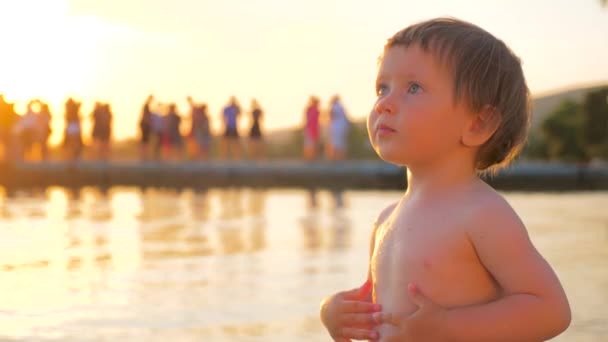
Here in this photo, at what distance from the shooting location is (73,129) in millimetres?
28078

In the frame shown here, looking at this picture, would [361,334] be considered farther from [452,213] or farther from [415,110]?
[415,110]

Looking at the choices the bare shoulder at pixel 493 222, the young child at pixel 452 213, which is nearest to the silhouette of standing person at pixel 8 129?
the young child at pixel 452 213

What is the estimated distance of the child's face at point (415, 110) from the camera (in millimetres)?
3008

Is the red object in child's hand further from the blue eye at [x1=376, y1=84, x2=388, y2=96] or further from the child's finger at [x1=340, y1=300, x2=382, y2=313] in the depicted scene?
the blue eye at [x1=376, y1=84, x2=388, y2=96]

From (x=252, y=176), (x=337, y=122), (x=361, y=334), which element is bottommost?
(x=252, y=176)

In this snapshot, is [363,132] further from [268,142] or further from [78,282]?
[78,282]

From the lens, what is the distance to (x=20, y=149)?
92.9ft

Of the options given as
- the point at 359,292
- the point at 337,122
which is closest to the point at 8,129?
the point at 337,122

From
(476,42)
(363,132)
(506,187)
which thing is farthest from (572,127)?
(476,42)

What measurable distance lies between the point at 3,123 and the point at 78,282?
21867mm

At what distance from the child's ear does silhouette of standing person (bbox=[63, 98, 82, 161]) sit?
2506 centimetres

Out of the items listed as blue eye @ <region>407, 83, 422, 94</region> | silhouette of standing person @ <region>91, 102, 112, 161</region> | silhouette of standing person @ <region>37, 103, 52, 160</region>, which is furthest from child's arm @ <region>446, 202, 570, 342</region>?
silhouette of standing person @ <region>91, 102, 112, 161</region>

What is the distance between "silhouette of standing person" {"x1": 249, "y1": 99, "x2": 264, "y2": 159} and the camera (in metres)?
28.1

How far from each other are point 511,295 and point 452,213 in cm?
24
